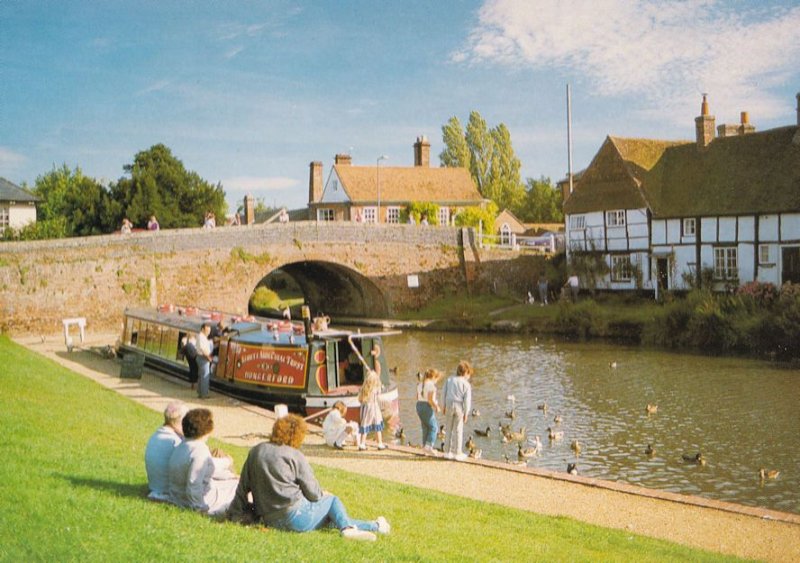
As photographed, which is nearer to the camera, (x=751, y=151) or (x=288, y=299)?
(x=751, y=151)

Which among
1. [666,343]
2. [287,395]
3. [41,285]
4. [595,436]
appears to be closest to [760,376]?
[666,343]

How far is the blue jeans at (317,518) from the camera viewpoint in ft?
21.6

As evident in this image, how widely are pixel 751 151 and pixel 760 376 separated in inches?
518

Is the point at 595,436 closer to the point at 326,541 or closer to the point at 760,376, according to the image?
the point at 760,376

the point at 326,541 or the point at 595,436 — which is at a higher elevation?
the point at 326,541

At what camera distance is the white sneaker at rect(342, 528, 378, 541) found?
6.55m

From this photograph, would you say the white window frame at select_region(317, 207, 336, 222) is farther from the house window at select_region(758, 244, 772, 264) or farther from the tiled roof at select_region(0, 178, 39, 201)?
the house window at select_region(758, 244, 772, 264)

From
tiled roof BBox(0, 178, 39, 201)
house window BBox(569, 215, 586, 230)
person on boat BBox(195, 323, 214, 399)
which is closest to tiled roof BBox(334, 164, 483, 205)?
house window BBox(569, 215, 586, 230)

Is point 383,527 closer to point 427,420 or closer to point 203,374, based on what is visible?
point 427,420

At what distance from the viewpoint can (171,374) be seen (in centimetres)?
1912

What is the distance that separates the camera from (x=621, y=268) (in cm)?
3419

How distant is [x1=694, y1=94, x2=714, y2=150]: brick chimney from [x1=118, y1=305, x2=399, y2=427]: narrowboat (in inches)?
875

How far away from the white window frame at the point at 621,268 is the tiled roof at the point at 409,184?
17064 mm

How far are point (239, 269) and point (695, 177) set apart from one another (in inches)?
763
